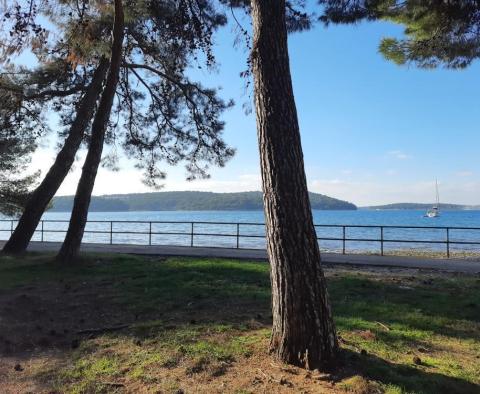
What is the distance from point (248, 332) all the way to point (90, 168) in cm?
729

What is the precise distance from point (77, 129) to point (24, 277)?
555 centimetres

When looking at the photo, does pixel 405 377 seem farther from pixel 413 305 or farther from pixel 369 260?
pixel 369 260

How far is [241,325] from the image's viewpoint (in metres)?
5.59

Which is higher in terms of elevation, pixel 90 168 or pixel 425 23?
pixel 425 23

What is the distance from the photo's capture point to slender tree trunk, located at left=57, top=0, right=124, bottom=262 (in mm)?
11203

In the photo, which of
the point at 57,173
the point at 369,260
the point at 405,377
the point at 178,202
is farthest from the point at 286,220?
the point at 178,202

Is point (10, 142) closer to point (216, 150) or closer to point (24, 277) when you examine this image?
point (216, 150)

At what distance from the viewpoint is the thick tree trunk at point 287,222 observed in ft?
13.5

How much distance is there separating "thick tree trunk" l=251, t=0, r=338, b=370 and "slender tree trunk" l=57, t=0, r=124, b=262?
766 centimetres

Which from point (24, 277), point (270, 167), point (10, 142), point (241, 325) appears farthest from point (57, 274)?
point (10, 142)

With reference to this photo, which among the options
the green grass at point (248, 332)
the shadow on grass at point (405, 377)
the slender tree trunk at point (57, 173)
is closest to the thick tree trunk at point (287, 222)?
the shadow on grass at point (405, 377)

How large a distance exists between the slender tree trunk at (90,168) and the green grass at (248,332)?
75.7 inches

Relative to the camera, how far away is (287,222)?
13.7 feet

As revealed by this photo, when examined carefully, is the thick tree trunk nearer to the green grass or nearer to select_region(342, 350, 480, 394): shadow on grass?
select_region(342, 350, 480, 394): shadow on grass
